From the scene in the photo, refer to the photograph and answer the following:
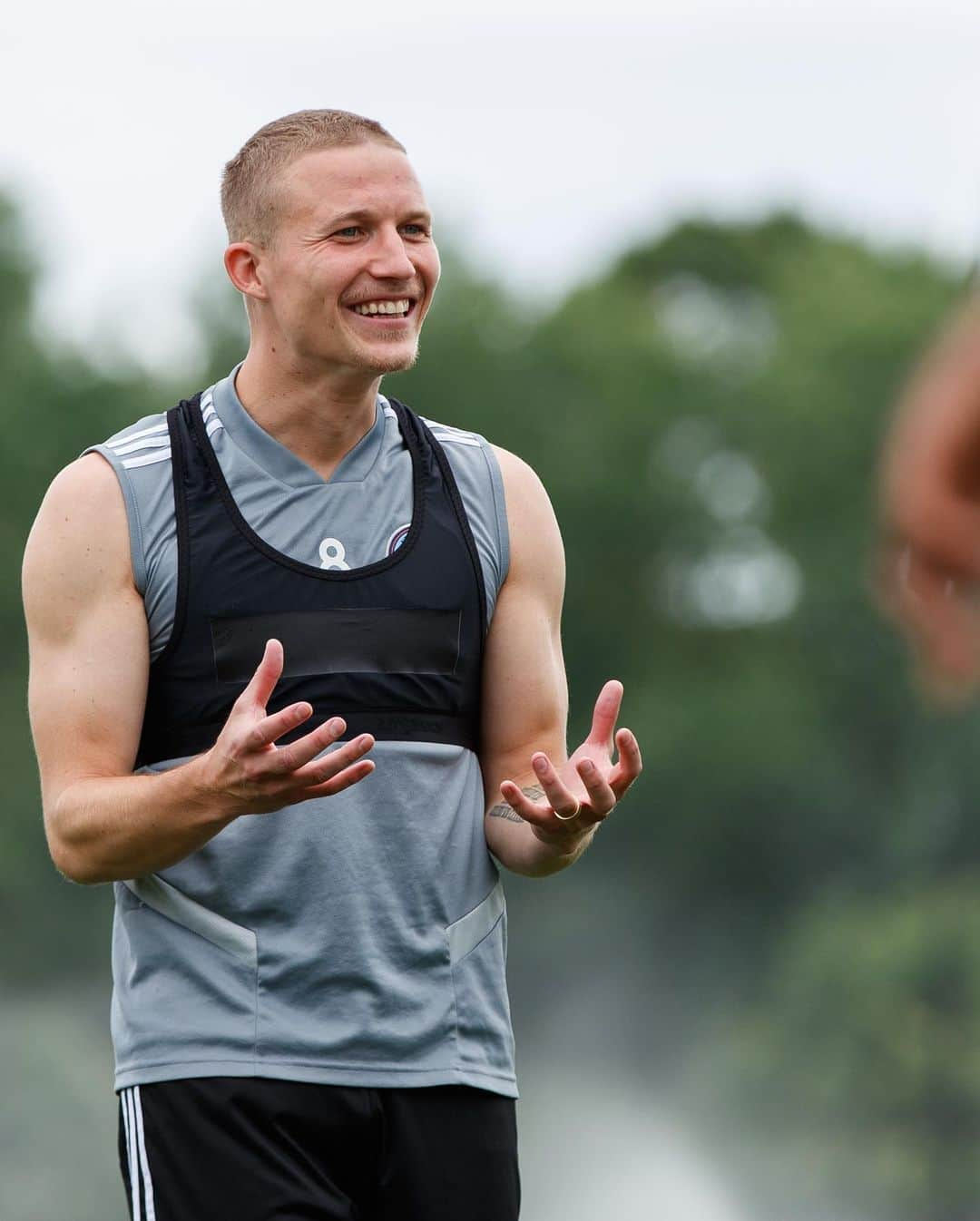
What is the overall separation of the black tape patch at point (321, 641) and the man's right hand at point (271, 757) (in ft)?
1.06

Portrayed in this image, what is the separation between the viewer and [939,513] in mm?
2121

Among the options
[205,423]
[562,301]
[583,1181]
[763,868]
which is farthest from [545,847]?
[562,301]

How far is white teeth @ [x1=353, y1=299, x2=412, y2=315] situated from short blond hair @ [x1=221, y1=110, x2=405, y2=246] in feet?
0.79

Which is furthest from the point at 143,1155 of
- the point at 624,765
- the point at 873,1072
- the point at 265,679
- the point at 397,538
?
the point at 873,1072

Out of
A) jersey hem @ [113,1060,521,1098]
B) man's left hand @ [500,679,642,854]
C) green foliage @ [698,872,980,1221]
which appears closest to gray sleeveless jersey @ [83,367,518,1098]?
jersey hem @ [113,1060,521,1098]

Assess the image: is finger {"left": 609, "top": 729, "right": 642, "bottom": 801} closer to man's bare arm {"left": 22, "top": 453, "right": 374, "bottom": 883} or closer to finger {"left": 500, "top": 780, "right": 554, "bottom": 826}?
finger {"left": 500, "top": 780, "right": 554, "bottom": 826}

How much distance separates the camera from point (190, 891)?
14.0 feet

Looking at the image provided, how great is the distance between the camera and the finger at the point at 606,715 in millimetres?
4207

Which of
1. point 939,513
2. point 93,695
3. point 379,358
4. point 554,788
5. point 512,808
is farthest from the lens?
point 379,358

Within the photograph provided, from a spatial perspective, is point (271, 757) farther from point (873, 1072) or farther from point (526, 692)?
point (873, 1072)

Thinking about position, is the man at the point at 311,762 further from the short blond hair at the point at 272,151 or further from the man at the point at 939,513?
the man at the point at 939,513

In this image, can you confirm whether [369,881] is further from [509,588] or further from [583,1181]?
[583,1181]

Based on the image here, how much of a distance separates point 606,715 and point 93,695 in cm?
84

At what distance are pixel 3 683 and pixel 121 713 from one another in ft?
111
